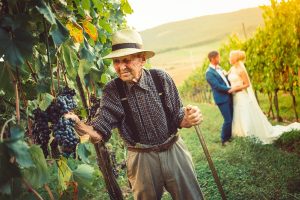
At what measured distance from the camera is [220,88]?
786 centimetres

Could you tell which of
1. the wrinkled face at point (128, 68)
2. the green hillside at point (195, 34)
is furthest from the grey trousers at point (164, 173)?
the green hillside at point (195, 34)

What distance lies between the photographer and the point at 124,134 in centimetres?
295

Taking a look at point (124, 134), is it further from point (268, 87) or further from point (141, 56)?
point (268, 87)

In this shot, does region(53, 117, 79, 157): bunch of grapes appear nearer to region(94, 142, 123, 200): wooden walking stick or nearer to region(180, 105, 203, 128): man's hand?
region(180, 105, 203, 128): man's hand

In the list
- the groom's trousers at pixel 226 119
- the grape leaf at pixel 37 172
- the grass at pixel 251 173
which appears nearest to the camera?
the grape leaf at pixel 37 172

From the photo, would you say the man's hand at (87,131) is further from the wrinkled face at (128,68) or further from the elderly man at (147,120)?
the wrinkled face at (128,68)

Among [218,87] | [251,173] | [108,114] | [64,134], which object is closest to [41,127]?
[64,134]

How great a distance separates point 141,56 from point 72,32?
73 cm

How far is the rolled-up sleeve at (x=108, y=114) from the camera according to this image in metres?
2.78

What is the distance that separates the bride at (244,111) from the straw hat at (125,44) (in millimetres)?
5554

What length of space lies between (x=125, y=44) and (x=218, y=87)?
5.30 meters

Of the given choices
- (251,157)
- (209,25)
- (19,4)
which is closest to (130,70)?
(19,4)

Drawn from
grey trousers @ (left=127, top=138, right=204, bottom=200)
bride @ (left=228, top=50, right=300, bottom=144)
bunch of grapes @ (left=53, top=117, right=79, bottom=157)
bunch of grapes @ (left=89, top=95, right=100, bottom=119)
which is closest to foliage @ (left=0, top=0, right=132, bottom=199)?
bunch of grapes @ (left=53, top=117, right=79, bottom=157)

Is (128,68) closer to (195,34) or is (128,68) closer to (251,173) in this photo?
(251,173)
